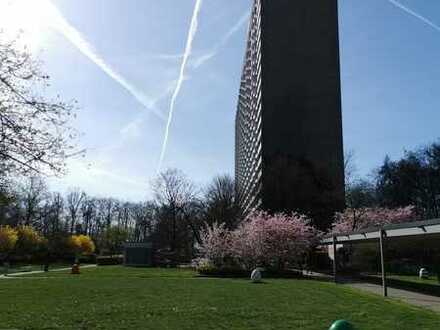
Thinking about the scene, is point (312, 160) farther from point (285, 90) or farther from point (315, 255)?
point (315, 255)

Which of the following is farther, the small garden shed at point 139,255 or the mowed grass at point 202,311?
the small garden shed at point 139,255

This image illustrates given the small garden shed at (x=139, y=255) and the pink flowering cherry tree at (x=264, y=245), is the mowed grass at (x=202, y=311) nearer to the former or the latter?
the pink flowering cherry tree at (x=264, y=245)

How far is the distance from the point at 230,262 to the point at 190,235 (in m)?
49.2

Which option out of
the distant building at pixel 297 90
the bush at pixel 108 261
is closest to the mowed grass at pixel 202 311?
the bush at pixel 108 261

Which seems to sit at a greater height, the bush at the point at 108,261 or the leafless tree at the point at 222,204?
the leafless tree at the point at 222,204

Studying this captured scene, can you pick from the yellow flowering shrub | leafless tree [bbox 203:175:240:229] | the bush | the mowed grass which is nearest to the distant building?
leafless tree [bbox 203:175:240:229]

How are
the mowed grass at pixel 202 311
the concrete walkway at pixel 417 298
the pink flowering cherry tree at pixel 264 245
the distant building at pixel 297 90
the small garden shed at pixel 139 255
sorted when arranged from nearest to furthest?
the mowed grass at pixel 202 311, the concrete walkway at pixel 417 298, the pink flowering cherry tree at pixel 264 245, the small garden shed at pixel 139 255, the distant building at pixel 297 90

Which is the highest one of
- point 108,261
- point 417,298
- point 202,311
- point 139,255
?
point 139,255

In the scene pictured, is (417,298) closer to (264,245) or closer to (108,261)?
(264,245)

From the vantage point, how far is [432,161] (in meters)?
84.4

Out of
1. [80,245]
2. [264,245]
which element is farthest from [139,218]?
[264,245]

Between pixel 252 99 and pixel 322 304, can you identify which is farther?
pixel 252 99

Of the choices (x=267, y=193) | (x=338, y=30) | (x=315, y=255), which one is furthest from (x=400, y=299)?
(x=338, y=30)

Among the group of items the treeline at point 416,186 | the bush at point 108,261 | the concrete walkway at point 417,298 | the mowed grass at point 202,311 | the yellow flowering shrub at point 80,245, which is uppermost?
the treeline at point 416,186
